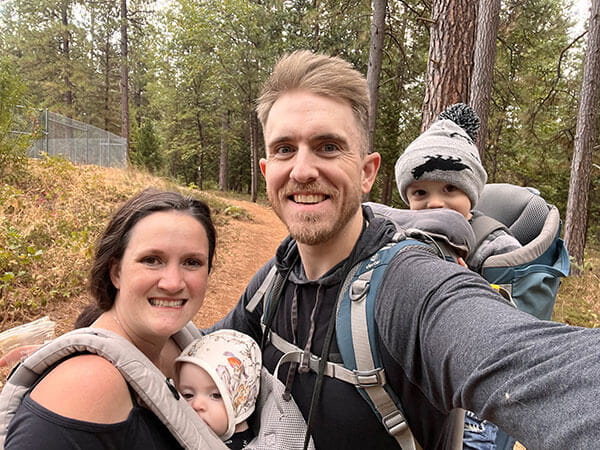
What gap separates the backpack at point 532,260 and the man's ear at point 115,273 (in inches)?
71.9

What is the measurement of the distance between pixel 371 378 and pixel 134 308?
3.38ft

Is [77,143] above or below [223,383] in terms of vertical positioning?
above

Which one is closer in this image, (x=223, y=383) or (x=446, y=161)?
(x=223, y=383)

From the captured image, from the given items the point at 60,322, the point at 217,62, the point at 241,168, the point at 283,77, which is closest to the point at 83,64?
the point at 217,62

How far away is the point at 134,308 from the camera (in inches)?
65.1

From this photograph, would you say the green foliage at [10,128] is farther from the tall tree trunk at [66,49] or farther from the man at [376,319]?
the tall tree trunk at [66,49]

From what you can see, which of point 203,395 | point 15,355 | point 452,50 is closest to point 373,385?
point 203,395

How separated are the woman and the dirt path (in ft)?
13.7

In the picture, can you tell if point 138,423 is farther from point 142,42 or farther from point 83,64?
point 83,64

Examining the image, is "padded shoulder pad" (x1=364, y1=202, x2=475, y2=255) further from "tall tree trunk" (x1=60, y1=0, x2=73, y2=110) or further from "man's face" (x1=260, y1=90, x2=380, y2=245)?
"tall tree trunk" (x1=60, y1=0, x2=73, y2=110)

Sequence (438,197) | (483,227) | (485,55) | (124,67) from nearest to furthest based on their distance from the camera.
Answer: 1. (483,227)
2. (438,197)
3. (485,55)
4. (124,67)

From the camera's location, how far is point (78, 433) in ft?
3.76

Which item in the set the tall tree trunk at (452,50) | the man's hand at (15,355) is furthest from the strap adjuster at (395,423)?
the tall tree trunk at (452,50)

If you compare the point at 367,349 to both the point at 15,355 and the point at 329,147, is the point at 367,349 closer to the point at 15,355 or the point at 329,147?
the point at 329,147
